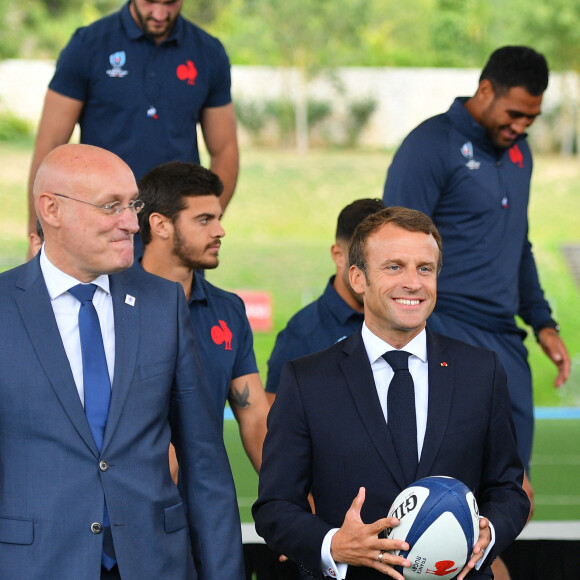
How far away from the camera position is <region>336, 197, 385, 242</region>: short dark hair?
395 cm

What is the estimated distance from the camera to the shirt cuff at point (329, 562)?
255cm

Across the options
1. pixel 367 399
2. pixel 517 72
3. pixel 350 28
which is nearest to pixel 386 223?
pixel 367 399

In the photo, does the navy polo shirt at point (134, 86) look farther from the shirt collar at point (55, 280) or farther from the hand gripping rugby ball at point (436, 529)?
the hand gripping rugby ball at point (436, 529)

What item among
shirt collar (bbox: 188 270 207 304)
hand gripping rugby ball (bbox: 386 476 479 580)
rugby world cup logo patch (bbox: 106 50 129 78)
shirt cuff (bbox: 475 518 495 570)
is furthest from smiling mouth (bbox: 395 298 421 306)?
rugby world cup logo patch (bbox: 106 50 129 78)

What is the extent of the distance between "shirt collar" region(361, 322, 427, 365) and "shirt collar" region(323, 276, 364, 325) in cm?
110

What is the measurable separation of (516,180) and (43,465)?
2458 mm

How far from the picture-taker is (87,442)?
243cm

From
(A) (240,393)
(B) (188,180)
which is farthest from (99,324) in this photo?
(B) (188,180)

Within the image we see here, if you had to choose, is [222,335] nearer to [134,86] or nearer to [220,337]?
[220,337]

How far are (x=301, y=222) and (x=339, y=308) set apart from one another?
38.4ft

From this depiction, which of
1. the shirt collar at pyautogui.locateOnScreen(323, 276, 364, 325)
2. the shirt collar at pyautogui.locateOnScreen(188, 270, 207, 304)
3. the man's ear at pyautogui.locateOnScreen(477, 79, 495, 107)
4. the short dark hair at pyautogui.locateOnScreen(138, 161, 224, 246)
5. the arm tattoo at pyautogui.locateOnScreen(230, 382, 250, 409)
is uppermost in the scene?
the man's ear at pyautogui.locateOnScreen(477, 79, 495, 107)

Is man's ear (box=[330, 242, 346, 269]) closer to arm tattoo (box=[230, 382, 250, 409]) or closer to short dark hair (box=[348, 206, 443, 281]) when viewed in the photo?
arm tattoo (box=[230, 382, 250, 409])

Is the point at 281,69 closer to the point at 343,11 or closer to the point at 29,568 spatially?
the point at 343,11

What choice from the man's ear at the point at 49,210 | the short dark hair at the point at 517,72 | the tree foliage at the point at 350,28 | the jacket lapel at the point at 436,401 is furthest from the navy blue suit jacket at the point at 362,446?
the tree foliage at the point at 350,28
